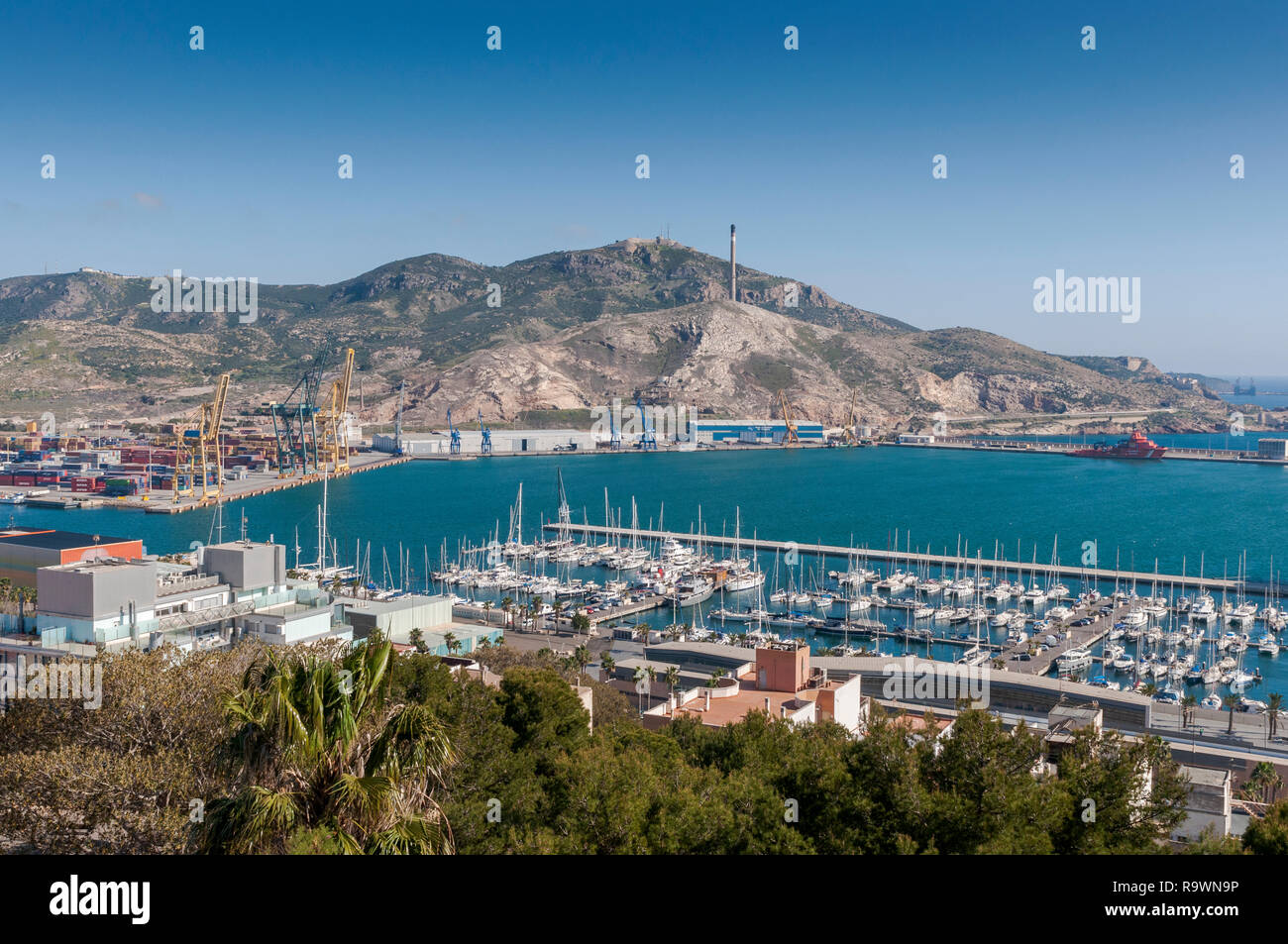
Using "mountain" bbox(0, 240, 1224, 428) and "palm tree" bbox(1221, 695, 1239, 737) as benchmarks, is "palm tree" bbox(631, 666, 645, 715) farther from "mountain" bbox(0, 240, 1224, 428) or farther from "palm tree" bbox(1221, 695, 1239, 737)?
"mountain" bbox(0, 240, 1224, 428)

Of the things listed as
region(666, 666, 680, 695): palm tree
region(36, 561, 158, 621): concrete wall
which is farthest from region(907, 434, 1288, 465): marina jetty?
region(36, 561, 158, 621): concrete wall

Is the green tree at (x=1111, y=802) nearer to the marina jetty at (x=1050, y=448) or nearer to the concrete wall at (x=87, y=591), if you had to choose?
the concrete wall at (x=87, y=591)

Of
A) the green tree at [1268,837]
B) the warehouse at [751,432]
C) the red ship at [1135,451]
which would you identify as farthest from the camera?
the warehouse at [751,432]

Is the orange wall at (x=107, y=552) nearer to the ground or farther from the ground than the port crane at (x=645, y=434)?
nearer to the ground

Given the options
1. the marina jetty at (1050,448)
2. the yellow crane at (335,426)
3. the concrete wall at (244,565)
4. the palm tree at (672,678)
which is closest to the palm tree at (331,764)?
the palm tree at (672,678)

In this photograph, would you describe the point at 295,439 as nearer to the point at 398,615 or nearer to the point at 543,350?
the point at 543,350

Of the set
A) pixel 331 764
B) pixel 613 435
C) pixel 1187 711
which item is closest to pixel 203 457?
pixel 613 435
